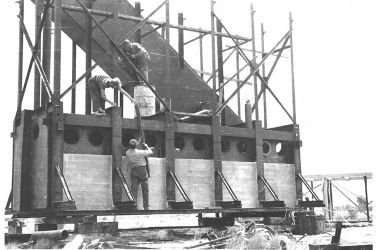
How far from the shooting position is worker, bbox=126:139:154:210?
1387 centimetres

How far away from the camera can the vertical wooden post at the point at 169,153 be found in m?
14.8

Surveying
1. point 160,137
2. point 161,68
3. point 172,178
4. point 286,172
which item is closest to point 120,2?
point 161,68

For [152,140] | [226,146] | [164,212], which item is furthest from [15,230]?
[226,146]

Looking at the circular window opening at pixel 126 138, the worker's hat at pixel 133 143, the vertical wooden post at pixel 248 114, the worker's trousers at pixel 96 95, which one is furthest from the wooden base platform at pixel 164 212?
the worker's trousers at pixel 96 95

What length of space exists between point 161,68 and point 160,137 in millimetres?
2629

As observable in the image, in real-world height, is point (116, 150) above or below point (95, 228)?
above

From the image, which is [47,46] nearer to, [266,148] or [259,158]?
[259,158]

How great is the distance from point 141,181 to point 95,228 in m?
1.79

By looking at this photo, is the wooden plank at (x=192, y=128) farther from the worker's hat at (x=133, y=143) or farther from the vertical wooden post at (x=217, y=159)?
the worker's hat at (x=133, y=143)

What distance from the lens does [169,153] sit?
1490cm

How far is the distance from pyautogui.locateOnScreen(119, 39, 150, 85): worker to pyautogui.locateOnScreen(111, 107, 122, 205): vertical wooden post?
5.87 feet

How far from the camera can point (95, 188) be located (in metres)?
13.8

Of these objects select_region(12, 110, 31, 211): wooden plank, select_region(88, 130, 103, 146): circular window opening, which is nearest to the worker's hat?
select_region(88, 130, 103, 146): circular window opening

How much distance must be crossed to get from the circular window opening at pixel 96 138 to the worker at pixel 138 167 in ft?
2.61
